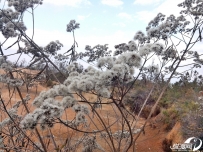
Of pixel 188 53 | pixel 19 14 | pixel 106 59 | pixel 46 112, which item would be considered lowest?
pixel 46 112

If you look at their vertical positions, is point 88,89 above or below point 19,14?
below

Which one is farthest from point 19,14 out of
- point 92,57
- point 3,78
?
point 92,57

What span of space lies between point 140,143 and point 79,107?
8.65 meters

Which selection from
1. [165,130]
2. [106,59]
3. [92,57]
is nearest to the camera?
[106,59]

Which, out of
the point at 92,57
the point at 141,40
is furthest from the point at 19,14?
the point at 141,40

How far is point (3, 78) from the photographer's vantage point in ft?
14.3

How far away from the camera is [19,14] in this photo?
4.78 metres

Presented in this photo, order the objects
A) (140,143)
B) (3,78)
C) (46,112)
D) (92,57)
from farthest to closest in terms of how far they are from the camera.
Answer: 1. (140,143)
2. (92,57)
3. (3,78)
4. (46,112)

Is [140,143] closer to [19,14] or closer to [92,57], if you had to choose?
[92,57]

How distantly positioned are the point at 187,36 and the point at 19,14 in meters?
3.00

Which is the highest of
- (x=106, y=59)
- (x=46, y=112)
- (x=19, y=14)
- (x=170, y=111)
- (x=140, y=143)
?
(x=19, y=14)

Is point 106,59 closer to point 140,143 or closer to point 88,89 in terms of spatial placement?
point 88,89

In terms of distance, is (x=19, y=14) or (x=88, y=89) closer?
(x=88, y=89)

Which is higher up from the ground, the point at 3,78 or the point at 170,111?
the point at 3,78
